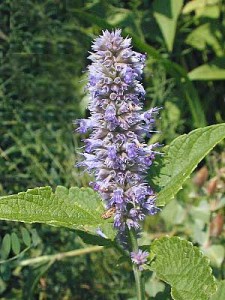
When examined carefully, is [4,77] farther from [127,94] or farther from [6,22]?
[127,94]

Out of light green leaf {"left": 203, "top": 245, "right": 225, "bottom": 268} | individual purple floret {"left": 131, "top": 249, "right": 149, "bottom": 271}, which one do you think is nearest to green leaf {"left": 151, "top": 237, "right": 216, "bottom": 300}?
individual purple floret {"left": 131, "top": 249, "right": 149, "bottom": 271}

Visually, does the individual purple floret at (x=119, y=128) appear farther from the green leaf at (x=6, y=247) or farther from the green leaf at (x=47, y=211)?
the green leaf at (x=6, y=247)

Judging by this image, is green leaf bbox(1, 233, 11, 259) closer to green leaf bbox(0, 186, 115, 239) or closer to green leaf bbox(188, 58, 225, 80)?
green leaf bbox(0, 186, 115, 239)

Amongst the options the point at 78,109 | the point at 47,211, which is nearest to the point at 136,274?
the point at 47,211

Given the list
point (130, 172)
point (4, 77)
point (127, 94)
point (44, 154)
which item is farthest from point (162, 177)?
point (4, 77)

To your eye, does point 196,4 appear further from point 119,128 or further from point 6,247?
point 119,128

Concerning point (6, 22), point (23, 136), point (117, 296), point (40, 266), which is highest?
point (6, 22)

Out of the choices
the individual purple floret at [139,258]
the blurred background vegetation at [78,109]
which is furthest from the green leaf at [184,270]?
the blurred background vegetation at [78,109]
